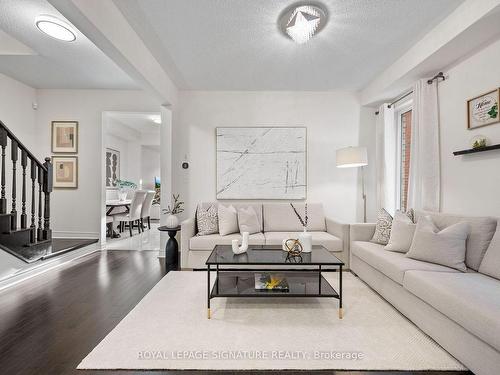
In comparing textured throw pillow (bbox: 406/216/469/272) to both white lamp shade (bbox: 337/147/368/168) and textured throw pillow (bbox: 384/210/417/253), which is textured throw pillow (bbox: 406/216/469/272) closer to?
textured throw pillow (bbox: 384/210/417/253)

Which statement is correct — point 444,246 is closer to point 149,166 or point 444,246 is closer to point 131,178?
point 131,178

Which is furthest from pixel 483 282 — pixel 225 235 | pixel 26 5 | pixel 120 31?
pixel 26 5

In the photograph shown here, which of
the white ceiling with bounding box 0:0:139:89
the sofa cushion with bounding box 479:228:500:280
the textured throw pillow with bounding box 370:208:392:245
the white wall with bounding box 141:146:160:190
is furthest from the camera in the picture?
the white wall with bounding box 141:146:160:190

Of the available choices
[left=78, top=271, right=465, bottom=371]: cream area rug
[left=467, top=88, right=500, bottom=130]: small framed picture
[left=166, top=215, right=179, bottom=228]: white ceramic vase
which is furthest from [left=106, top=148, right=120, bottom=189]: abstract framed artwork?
[left=467, top=88, right=500, bottom=130]: small framed picture

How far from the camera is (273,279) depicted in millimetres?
2359

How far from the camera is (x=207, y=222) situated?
3.59 m

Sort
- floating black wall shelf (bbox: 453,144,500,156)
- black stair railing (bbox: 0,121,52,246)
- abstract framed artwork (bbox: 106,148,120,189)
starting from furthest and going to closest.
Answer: abstract framed artwork (bbox: 106,148,120,189), black stair railing (bbox: 0,121,52,246), floating black wall shelf (bbox: 453,144,500,156)

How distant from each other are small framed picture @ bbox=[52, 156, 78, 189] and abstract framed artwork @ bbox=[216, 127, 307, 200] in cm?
253

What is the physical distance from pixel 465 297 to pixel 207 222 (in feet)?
9.07

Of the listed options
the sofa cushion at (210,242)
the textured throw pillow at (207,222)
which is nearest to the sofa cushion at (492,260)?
the sofa cushion at (210,242)

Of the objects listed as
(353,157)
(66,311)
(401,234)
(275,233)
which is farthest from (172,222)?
(401,234)

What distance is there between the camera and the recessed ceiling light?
101 inches

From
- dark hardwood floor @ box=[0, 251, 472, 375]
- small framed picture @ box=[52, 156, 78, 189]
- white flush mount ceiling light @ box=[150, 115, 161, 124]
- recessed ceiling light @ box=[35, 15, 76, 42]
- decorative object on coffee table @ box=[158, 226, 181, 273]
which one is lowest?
dark hardwood floor @ box=[0, 251, 472, 375]

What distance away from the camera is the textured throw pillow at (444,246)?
2.10 meters
